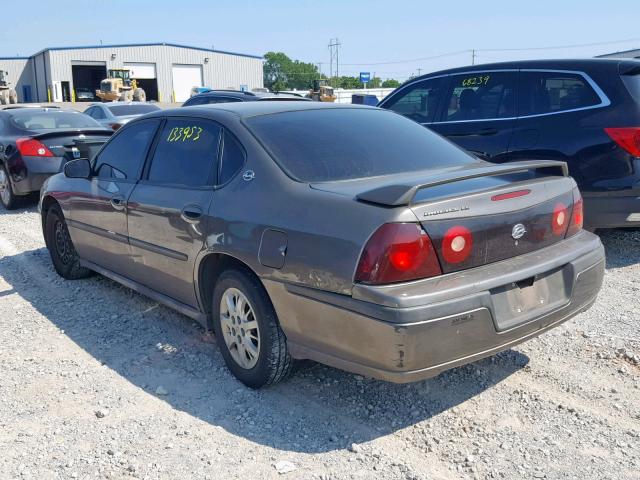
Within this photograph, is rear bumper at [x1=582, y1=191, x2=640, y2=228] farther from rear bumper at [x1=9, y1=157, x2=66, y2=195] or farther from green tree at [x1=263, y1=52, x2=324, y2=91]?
green tree at [x1=263, y1=52, x2=324, y2=91]

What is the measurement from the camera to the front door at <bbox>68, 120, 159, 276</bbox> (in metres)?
4.55

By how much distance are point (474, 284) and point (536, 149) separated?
344cm

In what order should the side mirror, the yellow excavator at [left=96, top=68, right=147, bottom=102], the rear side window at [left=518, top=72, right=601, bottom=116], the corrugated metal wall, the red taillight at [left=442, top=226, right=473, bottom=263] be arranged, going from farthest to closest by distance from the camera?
the corrugated metal wall → the yellow excavator at [left=96, top=68, right=147, bottom=102] → the rear side window at [left=518, top=72, right=601, bottom=116] → the side mirror → the red taillight at [left=442, top=226, right=473, bottom=263]

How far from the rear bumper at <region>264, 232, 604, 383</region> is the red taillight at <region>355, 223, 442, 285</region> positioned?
0.17 ft

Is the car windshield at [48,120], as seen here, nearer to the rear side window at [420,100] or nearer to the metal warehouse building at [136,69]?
the rear side window at [420,100]

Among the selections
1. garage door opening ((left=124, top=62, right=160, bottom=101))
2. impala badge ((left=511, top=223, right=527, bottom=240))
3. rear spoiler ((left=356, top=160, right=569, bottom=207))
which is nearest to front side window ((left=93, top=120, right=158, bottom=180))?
rear spoiler ((left=356, top=160, right=569, bottom=207))

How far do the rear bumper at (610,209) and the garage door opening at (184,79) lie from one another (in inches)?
2230

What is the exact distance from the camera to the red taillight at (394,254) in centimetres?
276

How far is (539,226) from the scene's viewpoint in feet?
10.6

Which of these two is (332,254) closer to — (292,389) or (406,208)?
(406,208)

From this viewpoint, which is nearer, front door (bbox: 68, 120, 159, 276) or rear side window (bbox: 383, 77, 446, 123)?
front door (bbox: 68, 120, 159, 276)

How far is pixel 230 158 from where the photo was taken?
3.69 metres

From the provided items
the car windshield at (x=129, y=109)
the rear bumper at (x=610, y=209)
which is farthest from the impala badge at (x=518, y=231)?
the car windshield at (x=129, y=109)

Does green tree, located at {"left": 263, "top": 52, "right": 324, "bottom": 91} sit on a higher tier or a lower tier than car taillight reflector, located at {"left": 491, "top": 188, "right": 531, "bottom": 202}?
higher
